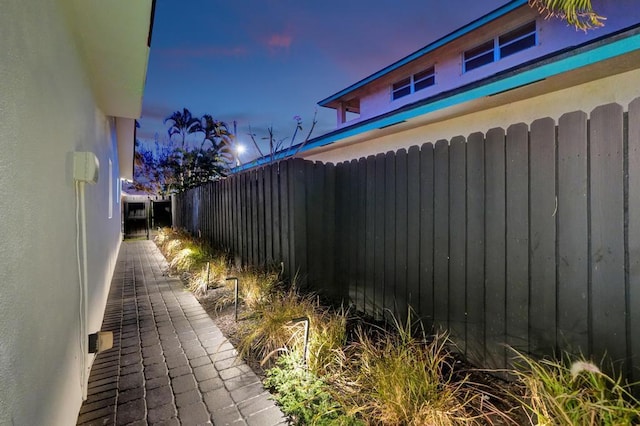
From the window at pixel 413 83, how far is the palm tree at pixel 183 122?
1099 centimetres

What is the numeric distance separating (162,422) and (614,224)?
3.38 metres

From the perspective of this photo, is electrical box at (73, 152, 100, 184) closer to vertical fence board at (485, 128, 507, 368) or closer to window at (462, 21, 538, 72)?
vertical fence board at (485, 128, 507, 368)

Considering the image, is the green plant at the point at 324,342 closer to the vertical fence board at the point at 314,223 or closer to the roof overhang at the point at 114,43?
the vertical fence board at the point at 314,223

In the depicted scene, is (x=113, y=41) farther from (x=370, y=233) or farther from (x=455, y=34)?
(x=455, y=34)

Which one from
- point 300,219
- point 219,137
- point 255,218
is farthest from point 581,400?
point 219,137

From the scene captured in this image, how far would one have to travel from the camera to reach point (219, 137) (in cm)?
1516

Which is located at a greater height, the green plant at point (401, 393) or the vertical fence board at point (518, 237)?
the vertical fence board at point (518, 237)

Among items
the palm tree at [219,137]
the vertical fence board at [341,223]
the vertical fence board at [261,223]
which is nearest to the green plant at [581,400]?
the vertical fence board at [341,223]

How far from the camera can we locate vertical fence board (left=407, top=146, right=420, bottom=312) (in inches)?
127

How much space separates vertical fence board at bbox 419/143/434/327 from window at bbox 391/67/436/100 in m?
11.0

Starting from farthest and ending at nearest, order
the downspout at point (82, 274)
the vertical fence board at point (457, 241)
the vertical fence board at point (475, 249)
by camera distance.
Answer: the vertical fence board at point (457, 241)
the vertical fence board at point (475, 249)
the downspout at point (82, 274)

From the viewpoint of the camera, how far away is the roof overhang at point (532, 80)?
7.50ft

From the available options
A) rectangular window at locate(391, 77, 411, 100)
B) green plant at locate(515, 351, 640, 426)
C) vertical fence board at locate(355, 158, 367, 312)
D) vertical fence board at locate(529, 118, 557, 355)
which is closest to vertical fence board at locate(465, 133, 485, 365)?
vertical fence board at locate(529, 118, 557, 355)

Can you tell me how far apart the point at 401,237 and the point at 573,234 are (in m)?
1.57
